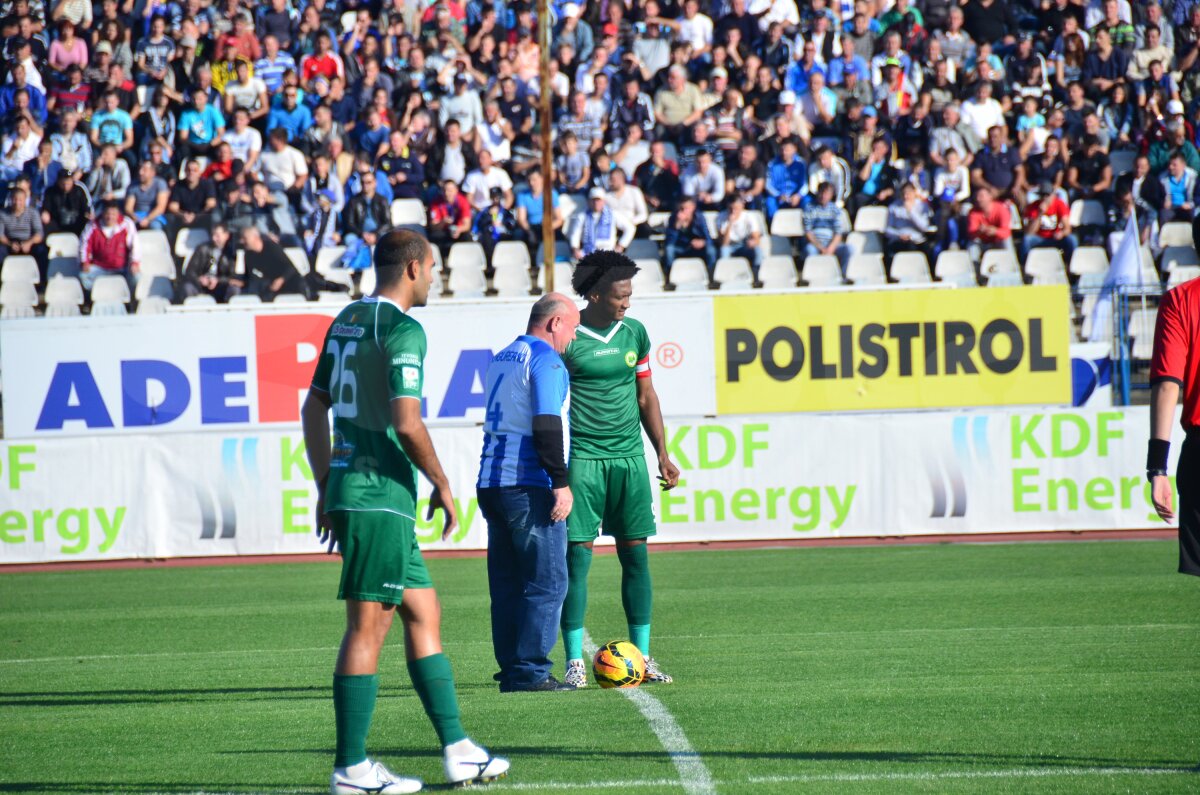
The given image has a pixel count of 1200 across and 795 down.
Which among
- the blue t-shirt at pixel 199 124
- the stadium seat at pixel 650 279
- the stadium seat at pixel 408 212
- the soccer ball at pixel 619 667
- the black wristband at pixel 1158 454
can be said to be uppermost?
the blue t-shirt at pixel 199 124

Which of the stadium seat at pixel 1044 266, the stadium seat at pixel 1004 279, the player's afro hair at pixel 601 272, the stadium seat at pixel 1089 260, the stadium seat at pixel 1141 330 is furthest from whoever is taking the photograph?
the stadium seat at pixel 1089 260

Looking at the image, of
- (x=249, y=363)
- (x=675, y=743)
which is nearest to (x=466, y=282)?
(x=249, y=363)

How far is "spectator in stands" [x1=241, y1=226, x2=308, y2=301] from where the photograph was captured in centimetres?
1902

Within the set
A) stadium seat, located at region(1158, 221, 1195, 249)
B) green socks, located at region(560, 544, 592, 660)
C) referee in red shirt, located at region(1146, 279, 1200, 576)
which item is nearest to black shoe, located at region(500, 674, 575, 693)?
green socks, located at region(560, 544, 592, 660)

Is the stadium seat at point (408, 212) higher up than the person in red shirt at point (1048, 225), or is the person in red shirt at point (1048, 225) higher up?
the stadium seat at point (408, 212)

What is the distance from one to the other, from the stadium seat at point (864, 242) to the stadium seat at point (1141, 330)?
354 centimetres

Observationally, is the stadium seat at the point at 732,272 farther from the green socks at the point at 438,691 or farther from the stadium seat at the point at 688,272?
the green socks at the point at 438,691

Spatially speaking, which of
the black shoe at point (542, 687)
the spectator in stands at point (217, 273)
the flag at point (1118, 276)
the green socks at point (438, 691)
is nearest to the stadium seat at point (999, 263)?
the flag at point (1118, 276)

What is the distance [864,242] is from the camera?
787 inches

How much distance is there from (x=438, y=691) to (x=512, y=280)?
14.6 meters

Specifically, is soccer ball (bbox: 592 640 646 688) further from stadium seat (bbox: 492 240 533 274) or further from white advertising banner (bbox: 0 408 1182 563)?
stadium seat (bbox: 492 240 533 274)

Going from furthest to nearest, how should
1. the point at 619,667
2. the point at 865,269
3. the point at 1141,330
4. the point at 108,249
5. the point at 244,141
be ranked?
the point at 244,141 < the point at 865,269 < the point at 108,249 < the point at 1141,330 < the point at 619,667

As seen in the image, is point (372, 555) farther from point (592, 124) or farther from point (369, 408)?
point (592, 124)

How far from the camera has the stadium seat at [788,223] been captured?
20250 mm
